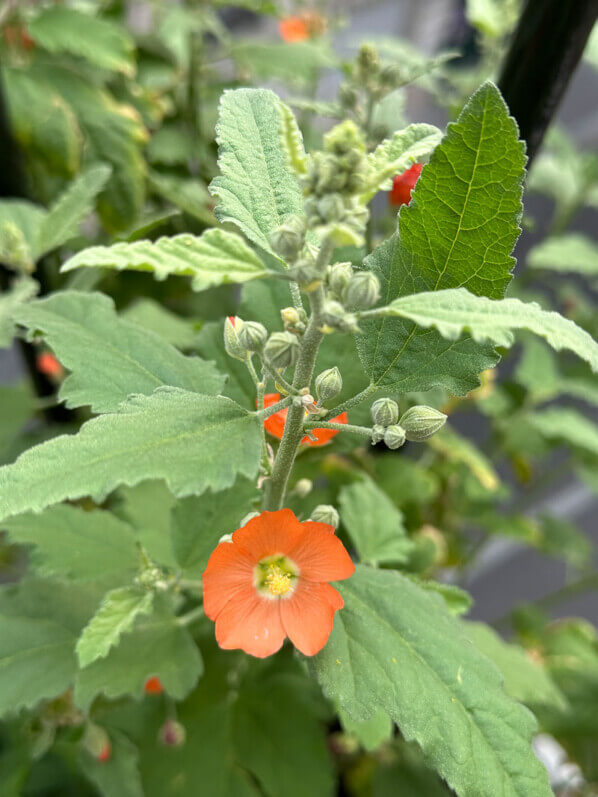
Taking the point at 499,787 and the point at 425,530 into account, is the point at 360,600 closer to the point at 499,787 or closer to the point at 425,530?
the point at 499,787

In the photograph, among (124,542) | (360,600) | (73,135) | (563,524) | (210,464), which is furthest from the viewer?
(563,524)

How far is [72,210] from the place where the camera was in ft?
2.00

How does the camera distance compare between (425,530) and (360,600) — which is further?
A: (425,530)

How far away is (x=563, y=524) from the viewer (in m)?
1.25

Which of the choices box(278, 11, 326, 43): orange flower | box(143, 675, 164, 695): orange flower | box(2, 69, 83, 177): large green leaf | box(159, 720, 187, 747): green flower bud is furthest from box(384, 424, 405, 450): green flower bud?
box(278, 11, 326, 43): orange flower

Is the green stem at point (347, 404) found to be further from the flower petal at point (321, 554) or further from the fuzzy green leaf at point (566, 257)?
the fuzzy green leaf at point (566, 257)

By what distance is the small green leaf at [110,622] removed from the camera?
0.41 m

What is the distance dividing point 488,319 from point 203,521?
30 cm

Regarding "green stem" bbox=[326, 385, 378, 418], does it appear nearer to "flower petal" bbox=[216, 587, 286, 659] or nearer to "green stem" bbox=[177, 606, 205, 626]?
"flower petal" bbox=[216, 587, 286, 659]

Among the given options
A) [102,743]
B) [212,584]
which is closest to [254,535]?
[212,584]

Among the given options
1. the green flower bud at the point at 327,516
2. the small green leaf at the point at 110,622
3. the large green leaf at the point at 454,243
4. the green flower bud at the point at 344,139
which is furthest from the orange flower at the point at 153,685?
the green flower bud at the point at 344,139

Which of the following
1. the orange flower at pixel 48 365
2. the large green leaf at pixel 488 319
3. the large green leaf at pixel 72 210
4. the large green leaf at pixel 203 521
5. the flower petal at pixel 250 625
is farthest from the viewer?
the orange flower at pixel 48 365

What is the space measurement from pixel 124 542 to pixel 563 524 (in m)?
0.97

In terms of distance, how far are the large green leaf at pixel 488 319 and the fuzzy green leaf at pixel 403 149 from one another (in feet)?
0.22
